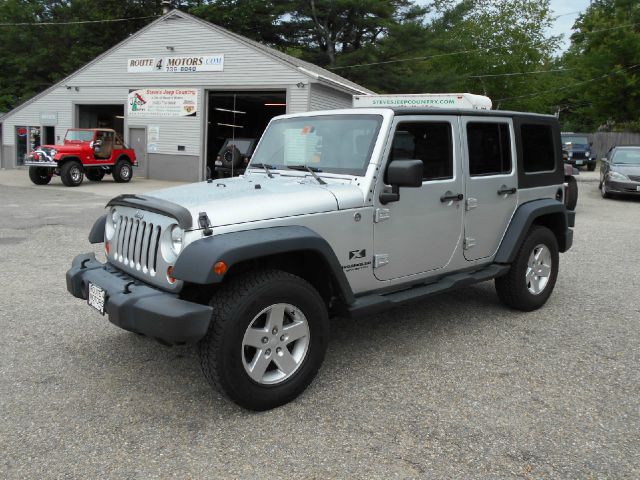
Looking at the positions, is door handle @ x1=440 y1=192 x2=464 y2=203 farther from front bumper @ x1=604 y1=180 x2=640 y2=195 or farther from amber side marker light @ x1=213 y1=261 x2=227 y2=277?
front bumper @ x1=604 y1=180 x2=640 y2=195

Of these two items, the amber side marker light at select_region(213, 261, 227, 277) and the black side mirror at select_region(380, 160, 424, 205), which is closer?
the amber side marker light at select_region(213, 261, 227, 277)

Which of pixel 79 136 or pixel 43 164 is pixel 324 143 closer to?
pixel 43 164

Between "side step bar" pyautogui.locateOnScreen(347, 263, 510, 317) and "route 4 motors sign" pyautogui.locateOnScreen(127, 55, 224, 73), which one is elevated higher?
"route 4 motors sign" pyautogui.locateOnScreen(127, 55, 224, 73)

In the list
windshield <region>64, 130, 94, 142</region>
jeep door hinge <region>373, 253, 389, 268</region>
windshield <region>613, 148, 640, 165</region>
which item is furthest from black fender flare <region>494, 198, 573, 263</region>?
windshield <region>64, 130, 94, 142</region>

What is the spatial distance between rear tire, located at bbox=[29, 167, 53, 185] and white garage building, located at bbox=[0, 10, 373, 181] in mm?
4682

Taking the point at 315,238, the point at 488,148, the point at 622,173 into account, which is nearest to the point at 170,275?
the point at 315,238

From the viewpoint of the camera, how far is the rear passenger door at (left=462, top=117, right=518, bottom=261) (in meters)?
4.70

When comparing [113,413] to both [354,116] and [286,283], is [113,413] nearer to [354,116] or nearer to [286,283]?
[286,283]

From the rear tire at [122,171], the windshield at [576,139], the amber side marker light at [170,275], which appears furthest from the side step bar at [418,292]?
the windshield at [576,139]

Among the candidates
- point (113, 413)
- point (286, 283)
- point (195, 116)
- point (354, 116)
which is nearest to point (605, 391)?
point (286, 283)

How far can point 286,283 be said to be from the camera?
11.1 ft

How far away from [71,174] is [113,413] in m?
16.9

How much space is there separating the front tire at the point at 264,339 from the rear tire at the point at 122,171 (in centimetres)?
1842

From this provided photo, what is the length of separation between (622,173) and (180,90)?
15.8 meters
